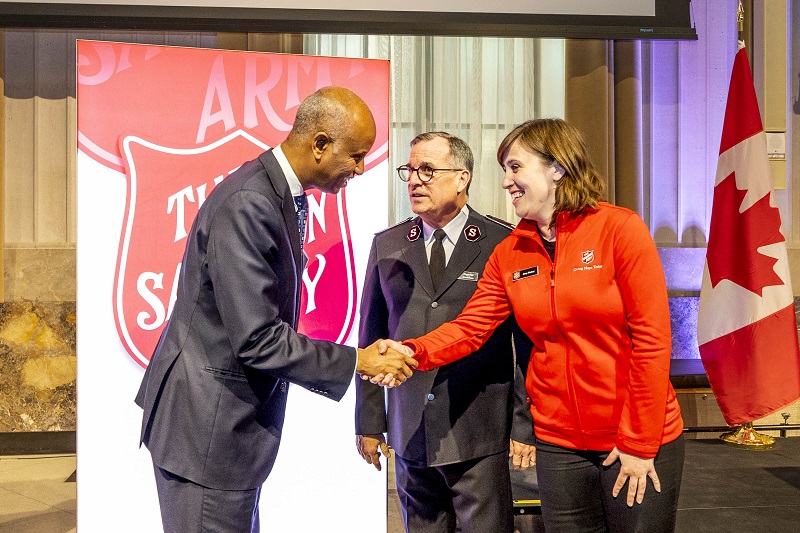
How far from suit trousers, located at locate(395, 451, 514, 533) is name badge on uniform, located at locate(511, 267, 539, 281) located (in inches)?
22.7

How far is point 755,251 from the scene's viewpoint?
4387 mm

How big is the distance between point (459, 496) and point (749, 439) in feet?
11.3

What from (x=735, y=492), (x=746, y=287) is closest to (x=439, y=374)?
(x=735, y=492)

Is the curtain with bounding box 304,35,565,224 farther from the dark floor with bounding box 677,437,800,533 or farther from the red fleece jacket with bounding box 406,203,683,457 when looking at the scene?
the red fleece jacket with bounding box 406,203,683,457

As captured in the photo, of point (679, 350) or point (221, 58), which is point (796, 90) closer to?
point (679, 350)

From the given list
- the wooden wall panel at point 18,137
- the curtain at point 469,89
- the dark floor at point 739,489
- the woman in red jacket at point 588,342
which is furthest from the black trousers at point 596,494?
the wooden wall panel at point 18,137

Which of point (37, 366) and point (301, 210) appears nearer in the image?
point (301, 210)

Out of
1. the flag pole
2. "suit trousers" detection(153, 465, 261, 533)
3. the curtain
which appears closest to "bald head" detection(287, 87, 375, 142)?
"suit trousers" detection(153, 465, 261, 533)

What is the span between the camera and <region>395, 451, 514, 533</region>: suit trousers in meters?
2.12

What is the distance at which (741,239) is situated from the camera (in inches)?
175

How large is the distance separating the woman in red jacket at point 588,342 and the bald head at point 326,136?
0.46 m

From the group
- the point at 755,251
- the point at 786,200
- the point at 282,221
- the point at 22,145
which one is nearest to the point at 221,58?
the point at 282,221

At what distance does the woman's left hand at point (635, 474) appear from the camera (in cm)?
171

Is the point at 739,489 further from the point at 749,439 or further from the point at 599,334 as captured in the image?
the point at 599,334
